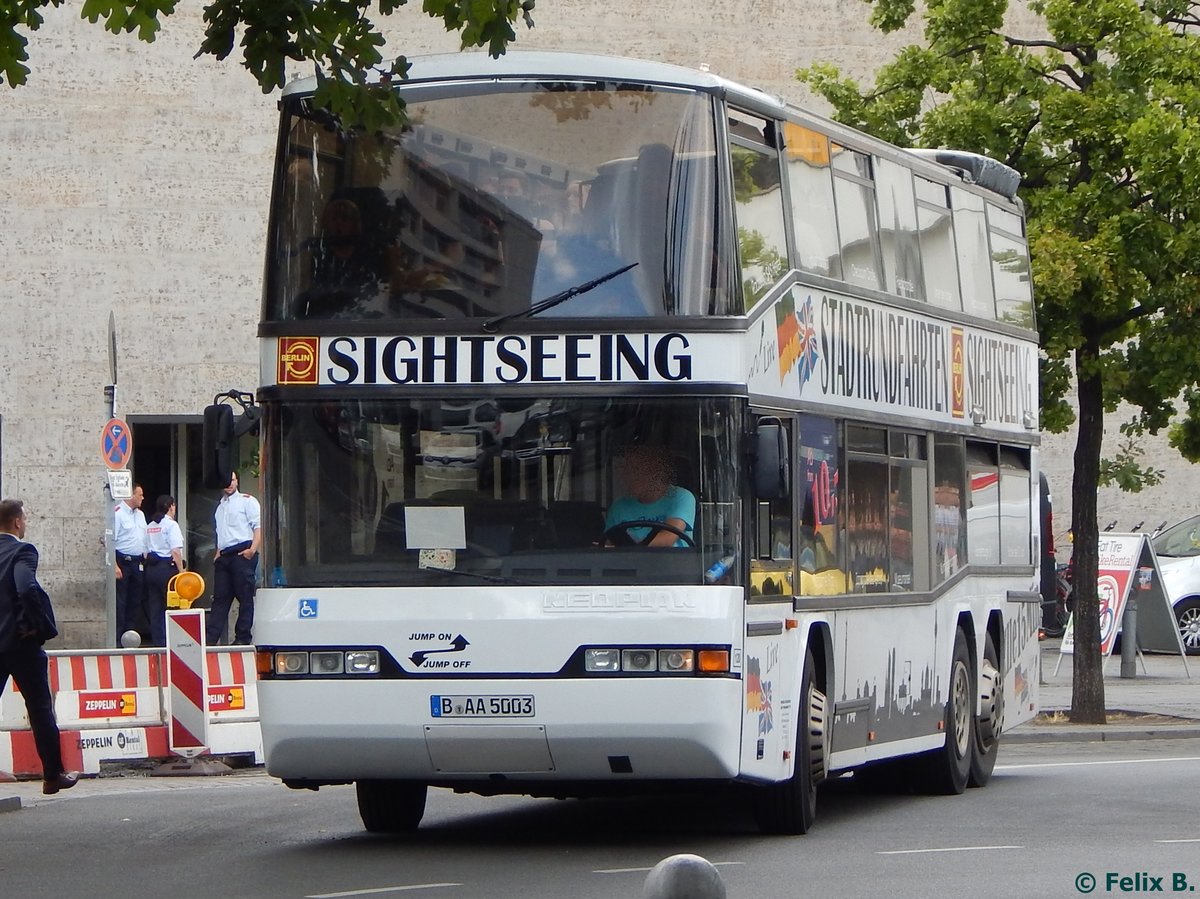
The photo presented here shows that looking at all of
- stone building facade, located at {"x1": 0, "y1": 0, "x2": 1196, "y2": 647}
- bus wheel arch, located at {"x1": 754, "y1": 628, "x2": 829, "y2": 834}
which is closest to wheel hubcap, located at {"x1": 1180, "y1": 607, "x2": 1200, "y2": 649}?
stone building facade, located at {"x1": 0, "y1": 0, "x2": 1196, "y2": 647}

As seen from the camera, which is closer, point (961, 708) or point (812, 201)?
point (812, 201)

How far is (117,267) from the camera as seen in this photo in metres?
34.3

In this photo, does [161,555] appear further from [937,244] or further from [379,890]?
[379,890]

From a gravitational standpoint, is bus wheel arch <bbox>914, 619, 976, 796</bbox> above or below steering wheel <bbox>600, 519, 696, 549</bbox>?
below

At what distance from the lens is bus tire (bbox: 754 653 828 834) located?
11.8m

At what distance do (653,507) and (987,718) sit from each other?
18.6 ft

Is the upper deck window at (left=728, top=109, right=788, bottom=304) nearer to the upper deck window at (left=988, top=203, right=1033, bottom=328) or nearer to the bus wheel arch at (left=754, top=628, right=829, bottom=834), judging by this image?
the bus wheel arch at (left=754, top=628, right=829, bottom=834)

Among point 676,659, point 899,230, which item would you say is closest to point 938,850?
point 676,659

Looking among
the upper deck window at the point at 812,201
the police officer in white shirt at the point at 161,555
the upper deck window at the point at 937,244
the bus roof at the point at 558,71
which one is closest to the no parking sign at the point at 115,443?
the police officer in white shirt at the point at 161,555

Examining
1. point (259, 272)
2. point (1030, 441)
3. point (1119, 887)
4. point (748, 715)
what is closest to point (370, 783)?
point (748, 715)

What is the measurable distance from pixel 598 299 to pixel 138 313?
2448 cm

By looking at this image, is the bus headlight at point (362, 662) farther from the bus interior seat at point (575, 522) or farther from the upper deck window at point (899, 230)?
the upper deck window at point (899, 230)

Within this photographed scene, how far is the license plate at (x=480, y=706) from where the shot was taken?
35.1 feet

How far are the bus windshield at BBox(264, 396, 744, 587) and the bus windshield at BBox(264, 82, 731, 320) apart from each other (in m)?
0.52
